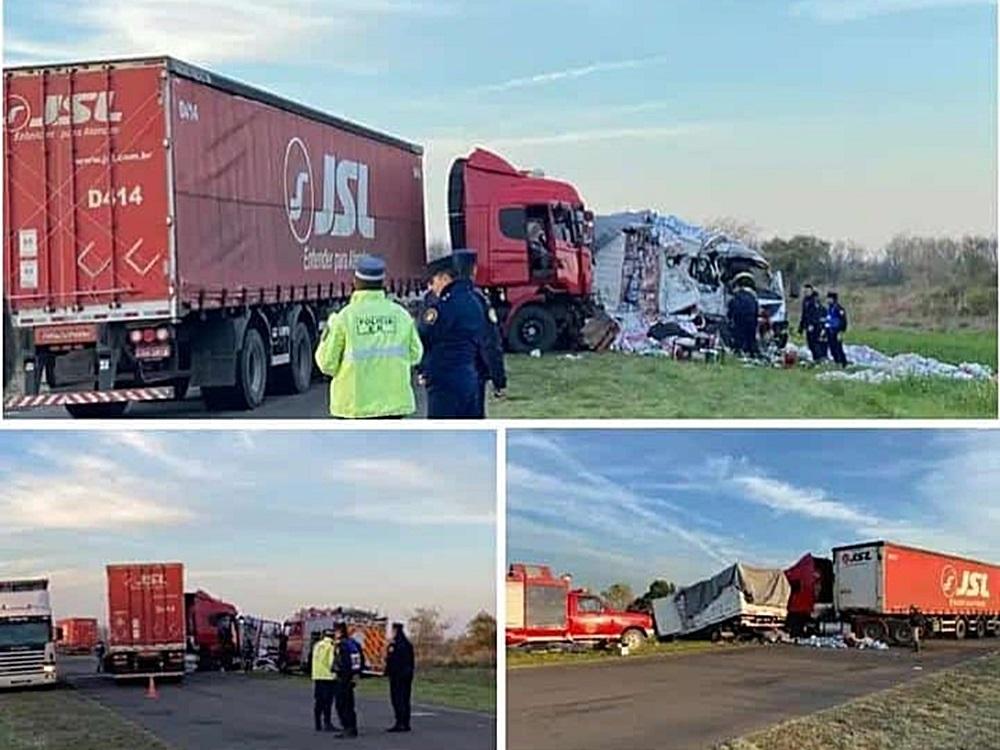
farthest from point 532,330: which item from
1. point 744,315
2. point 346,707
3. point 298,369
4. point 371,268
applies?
point 346,707

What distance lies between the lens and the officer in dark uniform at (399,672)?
6.59 m

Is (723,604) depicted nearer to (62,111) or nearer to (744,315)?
(744,315)

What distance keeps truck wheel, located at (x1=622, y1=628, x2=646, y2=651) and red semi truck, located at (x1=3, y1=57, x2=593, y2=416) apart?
3.96 feet

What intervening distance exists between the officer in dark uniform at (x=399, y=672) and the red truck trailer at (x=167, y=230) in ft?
3.56

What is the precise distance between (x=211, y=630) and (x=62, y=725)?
67 centimetres

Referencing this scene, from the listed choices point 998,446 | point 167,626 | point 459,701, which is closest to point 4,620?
point 167,626

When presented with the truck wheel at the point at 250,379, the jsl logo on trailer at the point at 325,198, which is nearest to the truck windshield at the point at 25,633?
the truck wheel at the point at 250,379

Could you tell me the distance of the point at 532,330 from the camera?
6758 mm

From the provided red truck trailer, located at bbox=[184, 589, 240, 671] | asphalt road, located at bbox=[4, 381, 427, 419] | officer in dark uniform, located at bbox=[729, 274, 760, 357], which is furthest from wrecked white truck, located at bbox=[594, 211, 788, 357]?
red truck trailer, located at bbox=[184, 589, 240, 671]

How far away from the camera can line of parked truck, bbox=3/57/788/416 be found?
6387 millimetres

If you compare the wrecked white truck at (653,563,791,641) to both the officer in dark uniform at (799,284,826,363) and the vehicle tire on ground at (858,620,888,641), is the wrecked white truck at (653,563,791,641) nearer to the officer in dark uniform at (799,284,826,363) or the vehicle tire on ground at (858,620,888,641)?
the vehicle tire on ground at (858,620,888,641)

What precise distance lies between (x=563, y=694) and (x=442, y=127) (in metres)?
2.28

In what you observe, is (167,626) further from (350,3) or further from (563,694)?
(350,3)

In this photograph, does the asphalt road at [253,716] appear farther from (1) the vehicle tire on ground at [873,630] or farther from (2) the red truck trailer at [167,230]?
(1) the vehicle tire on ground at [873,630]
